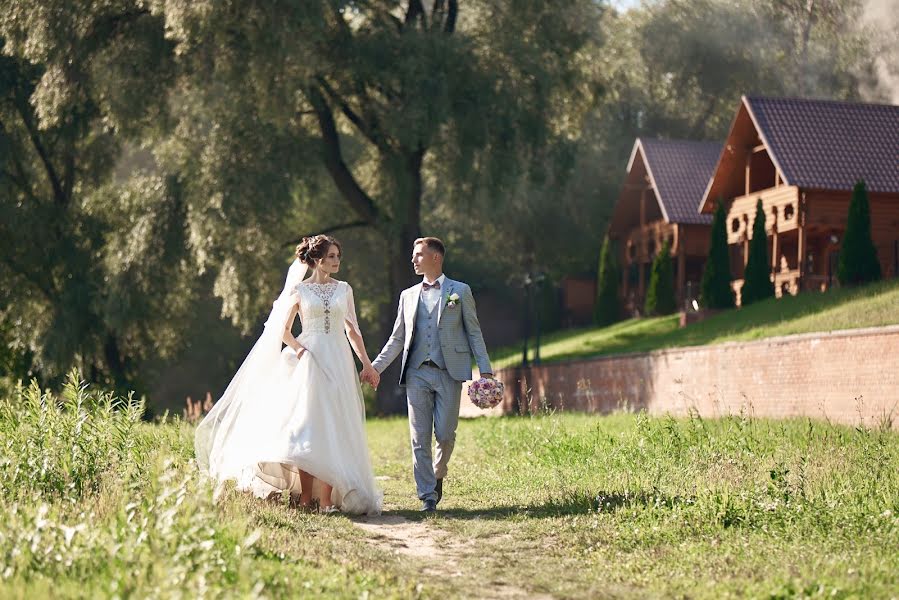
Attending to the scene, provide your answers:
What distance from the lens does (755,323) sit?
30000mm

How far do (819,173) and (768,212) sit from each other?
9.68 feet

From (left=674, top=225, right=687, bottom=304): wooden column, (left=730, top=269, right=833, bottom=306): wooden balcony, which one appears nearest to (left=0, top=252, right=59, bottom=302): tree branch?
(left=730, top=269, right=833, bottom=306): wooden balcony

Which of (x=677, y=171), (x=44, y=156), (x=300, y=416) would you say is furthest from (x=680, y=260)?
(x=300, y=416)

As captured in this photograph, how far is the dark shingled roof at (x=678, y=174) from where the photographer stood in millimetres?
42594

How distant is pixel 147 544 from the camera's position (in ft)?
22.3

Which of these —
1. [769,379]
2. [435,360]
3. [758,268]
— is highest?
[758,268]

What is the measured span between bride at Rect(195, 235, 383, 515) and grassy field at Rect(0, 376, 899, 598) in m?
0.42

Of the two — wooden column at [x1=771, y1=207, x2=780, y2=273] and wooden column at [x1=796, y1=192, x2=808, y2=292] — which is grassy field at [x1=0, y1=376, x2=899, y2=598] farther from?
wooden column at [x1=771, y1=207, x2=780, y2=273]

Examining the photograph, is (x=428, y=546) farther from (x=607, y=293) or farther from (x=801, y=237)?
(x=607, y=293)

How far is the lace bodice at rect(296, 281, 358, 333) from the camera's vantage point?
1087cm

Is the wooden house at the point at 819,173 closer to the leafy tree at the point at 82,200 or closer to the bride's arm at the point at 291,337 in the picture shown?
the leafy tree at the point at 82,200

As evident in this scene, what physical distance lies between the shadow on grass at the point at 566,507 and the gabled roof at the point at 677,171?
3260cm

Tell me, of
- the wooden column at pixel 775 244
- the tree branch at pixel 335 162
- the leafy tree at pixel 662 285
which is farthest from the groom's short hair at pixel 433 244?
the leafy tree at pixel 662 285

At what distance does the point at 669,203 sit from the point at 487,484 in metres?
31.2
